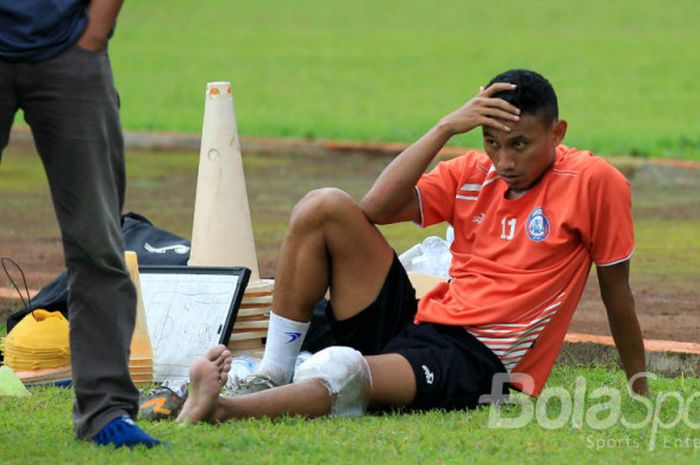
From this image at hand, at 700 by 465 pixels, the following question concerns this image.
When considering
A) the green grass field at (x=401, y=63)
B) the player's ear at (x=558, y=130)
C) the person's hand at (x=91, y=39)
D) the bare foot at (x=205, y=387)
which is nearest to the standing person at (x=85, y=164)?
the person's hand at (x=91, y=39)

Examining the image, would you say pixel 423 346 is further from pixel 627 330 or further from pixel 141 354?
pixel 141 354

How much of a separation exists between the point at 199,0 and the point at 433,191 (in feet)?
97.4

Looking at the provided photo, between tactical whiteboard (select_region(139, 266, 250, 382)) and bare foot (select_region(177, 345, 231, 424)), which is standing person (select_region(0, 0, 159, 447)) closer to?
bare foot (select_region(177, 345, 231, 424))

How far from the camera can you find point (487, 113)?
5.32 m

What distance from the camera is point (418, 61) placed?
77.2ft

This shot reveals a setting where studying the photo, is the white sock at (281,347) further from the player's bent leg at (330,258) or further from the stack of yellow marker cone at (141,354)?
the stack of yellow marker cone at (141,354)

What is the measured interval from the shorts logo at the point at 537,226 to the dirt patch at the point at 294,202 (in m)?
2.07

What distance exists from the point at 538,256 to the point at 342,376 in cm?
83

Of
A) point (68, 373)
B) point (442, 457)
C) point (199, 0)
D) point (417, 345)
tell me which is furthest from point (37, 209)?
point (199, 0)

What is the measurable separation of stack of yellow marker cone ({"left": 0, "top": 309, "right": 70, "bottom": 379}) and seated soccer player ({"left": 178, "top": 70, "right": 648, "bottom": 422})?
0.85 meters

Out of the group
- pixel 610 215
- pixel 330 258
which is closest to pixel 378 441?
pixel 330 258

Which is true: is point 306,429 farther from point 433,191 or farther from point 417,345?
point 433,191

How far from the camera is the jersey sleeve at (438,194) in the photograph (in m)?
5.60

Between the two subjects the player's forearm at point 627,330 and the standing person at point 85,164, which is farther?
the player's forearm at point 627,330
